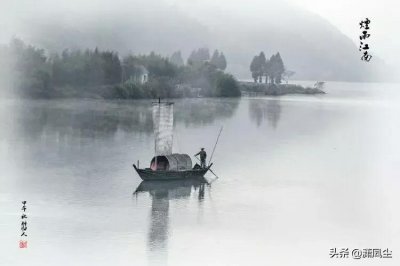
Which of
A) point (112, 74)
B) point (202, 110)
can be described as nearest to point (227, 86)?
point (202, 110)

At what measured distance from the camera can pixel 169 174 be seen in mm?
5988

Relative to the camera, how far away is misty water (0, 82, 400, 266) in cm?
454

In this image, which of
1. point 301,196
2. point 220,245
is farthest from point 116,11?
point 220,245

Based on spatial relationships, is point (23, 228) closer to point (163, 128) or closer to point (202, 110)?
point (163, 128)

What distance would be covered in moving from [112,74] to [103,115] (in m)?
0.52

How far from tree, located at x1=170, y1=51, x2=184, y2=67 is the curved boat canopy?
181cm

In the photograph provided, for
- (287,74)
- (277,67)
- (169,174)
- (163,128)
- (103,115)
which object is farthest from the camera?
(103,115)

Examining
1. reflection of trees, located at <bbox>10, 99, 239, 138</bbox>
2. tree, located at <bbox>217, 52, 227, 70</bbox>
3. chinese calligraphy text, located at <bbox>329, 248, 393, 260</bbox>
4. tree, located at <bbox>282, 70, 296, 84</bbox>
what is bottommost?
chinese calligraphy text, located at <bbox>329, 248, 393, 260</bbox>

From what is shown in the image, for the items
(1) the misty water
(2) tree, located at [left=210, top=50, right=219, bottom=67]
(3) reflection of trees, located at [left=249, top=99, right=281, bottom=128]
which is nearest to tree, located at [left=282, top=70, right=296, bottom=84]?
(1) the misty water

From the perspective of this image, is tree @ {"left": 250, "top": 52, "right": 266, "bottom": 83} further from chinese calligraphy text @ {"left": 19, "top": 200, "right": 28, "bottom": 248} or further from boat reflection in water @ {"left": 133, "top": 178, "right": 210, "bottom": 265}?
chinese calligraphy text @ {"left": 19, "top": 200, "right": 28, "bottom": 248}

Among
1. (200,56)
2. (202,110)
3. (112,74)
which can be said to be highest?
(200,56)

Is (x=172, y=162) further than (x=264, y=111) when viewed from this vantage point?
No

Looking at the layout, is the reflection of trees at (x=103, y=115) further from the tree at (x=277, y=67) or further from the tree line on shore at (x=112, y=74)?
the tree at (x=277, y=67)

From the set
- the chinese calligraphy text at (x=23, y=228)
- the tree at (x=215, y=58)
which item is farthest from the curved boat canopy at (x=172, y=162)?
the tree at (x=215, y=58)
